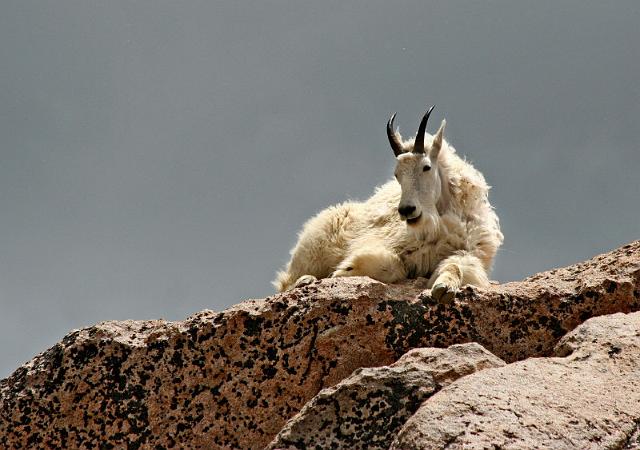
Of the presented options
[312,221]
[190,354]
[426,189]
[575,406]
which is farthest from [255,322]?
[312,221]

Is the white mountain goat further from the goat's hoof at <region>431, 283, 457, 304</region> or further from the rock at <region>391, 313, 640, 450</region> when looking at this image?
the rock at <region>391, 313, 640, 450</region>

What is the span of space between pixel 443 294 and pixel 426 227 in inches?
83.5

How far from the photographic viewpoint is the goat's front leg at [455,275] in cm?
591

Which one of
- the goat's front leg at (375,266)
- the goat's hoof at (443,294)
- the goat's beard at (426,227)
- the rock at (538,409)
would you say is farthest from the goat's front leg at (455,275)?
the rock at (538,409)

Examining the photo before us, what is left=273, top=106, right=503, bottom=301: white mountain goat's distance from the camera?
7926mm

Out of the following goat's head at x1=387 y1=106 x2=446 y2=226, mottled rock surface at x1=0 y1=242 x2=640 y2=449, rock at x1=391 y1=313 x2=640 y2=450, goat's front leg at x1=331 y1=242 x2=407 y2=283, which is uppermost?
goat's head at x1=387 y1=106 x2=446 y2=226

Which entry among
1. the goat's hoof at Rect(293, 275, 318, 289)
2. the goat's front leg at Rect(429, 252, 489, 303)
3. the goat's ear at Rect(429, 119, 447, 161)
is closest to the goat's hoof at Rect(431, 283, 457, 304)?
the goat's front leg at Rect(429, 252, 489, 303)

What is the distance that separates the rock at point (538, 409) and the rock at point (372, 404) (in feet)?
0.89

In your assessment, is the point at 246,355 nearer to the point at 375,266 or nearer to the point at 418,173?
the point at 375,266

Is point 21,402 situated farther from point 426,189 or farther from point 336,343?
point 426,189

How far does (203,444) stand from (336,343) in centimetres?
94

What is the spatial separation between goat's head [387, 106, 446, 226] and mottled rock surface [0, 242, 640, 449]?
198cm

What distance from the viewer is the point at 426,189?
319 inches

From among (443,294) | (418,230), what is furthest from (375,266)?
(443,294)
